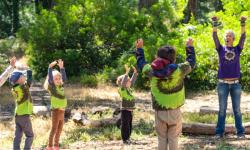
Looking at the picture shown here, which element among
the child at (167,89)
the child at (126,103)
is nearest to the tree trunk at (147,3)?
the child at (126,103)

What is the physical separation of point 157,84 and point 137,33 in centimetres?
1034

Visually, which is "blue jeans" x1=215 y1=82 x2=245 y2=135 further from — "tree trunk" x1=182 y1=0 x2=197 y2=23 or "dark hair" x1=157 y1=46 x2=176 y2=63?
"tree trunk" x1=182 y1=0 x2=197 y2=23

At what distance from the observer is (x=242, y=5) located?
17016 millimetres

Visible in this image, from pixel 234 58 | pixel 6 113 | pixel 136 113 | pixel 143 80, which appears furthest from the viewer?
pixel 143 80

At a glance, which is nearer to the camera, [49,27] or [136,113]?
[136,113]

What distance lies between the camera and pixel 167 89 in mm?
6137

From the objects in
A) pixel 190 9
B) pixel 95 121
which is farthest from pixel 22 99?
pixel 190 9

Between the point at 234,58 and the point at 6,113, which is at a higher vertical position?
the point at 234,58

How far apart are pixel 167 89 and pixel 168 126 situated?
492 millimetres

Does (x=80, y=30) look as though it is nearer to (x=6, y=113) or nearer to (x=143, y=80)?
(x=143, y=80)

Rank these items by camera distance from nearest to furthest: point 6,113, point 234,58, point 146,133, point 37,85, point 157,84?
point 157,84, point 234,58, point 146,133, point 6,113, point 37,85

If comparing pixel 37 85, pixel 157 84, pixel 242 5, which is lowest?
pixel 37 85

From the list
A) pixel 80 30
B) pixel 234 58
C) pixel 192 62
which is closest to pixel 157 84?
pixel 192 62

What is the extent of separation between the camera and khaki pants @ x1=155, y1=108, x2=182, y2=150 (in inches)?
242
